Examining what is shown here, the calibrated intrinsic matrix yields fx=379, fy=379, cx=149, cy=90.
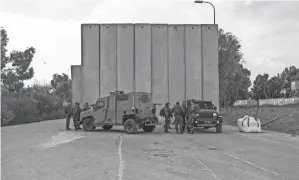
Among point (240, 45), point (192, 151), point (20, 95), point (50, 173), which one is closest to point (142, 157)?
point (192, 151)

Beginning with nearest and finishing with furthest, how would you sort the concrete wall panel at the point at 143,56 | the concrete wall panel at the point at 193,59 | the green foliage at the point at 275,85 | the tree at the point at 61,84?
1. the concrete wall panel at the point at 143,56
2. the concrete wall panel at the point at 193,59
3. the tree at the point at 61,84
4. the green foliage at the point at 275,85

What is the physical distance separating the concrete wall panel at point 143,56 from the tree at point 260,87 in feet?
303

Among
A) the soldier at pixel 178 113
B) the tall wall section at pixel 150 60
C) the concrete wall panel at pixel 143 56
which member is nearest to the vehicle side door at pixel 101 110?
the tall wall section at pixel 150 60

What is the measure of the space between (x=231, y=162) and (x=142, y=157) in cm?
238

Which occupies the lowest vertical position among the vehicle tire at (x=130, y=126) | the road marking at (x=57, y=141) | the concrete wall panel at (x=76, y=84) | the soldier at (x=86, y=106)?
the road marking at (x=57, y=141)

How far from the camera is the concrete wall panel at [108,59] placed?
1917 centimetres

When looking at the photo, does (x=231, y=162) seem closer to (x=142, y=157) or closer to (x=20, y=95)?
(x=142, y=157)

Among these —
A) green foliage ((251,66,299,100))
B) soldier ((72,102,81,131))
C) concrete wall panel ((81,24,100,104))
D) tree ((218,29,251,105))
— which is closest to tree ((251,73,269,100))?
green foliage ((251,66,299,100))

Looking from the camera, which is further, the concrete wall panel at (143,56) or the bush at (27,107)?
the bush at (27,107)

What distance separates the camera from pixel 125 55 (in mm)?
19219

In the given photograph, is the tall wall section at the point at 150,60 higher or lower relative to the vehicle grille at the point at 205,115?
higher

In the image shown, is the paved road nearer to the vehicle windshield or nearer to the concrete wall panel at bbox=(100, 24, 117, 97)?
the vehicle windshield

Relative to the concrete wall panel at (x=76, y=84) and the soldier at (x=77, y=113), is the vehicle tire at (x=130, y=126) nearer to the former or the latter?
the concrete wall panel at (x=76, y=84)

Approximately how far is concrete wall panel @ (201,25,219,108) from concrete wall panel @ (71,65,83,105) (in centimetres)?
648
